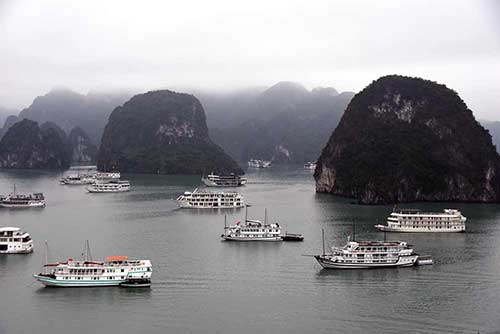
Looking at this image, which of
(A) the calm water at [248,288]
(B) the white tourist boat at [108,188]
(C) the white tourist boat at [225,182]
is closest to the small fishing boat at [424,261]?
(A) the calm water at [248,288]

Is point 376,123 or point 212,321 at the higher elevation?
A: point 376,123

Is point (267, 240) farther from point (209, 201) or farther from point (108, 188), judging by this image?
point (108, 188)

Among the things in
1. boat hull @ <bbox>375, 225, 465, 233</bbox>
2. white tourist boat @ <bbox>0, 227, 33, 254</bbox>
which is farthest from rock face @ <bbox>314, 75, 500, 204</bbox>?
white tourist boat @ <bbox>0, 227, 33, 254</bbox>

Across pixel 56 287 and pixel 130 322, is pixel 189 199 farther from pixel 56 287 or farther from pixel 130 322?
pixel 130 322

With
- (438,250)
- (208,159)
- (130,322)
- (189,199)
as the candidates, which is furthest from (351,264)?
(208,159)

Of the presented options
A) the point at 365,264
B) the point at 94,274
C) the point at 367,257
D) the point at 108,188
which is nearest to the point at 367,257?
the point at 367,257

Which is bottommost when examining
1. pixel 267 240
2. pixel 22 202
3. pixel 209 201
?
pixel 267 240

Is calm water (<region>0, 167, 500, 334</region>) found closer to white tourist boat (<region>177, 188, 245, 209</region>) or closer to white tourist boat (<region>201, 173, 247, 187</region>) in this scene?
white tourist boat (<region>177, 188, 245, 209</region>)
